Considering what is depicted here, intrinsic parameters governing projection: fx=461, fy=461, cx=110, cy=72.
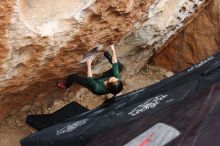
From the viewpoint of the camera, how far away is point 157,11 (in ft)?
11.0

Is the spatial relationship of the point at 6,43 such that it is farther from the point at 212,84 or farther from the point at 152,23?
the point at 152,23

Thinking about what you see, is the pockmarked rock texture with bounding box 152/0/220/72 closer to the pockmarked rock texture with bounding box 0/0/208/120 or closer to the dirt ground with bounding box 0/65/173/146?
the dirt ground with bounding box 0/65/173/146

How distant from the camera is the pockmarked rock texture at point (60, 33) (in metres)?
2.51

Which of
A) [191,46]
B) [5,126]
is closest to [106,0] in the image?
[5,126]

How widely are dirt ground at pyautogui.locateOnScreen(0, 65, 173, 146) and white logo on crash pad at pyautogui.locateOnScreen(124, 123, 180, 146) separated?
56.9 inches

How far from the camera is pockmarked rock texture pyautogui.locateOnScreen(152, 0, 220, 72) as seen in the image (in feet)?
12.8

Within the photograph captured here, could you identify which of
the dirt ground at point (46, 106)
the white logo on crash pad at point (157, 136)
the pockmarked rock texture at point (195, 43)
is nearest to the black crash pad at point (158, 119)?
the white logo on crash pad at point (157, 136)

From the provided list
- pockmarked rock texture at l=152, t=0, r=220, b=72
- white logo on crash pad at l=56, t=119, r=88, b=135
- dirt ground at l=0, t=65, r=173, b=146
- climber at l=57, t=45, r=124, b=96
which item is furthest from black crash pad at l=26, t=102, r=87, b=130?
pockmarked rock texture at l=152, t=0, r=220, b=72

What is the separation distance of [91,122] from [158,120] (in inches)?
20.0

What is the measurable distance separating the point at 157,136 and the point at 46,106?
5.53 feet

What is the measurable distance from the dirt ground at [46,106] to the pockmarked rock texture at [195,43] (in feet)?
0.48

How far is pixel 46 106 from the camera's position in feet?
11.6

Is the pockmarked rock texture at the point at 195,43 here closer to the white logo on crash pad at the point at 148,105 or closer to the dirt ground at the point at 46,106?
the dirt ground at the point at 46,106

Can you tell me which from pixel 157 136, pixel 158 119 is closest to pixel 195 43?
pixel 158 119
